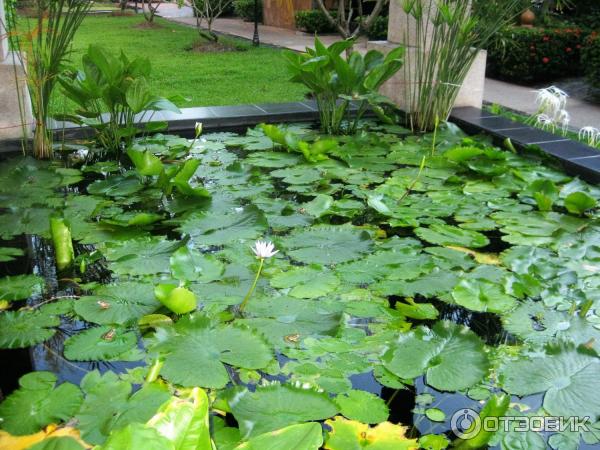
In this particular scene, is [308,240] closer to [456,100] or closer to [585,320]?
[585,320]

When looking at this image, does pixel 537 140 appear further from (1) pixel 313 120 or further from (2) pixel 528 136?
(1) pixel 313 120

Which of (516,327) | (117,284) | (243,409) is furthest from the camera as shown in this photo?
(117,284)

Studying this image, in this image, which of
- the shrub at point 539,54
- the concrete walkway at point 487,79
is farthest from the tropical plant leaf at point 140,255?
the shrub at point 539,54

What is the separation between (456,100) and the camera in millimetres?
4508

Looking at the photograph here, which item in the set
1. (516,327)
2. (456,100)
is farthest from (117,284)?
(456,100)

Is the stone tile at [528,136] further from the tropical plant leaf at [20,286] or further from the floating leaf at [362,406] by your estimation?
the tropical plant leaf at [20,286]

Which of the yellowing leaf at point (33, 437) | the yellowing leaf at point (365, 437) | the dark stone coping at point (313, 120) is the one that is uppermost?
the dark stone coping at point (313, 120)

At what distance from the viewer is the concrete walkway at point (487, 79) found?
5859mm

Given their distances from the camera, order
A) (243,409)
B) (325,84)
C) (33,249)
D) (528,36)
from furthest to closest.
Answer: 1. (528,36)
2. (325,84)
3. (33,249)
4. (243,409)

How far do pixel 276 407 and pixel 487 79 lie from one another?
7.30m

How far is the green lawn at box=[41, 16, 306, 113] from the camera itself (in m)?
5.83

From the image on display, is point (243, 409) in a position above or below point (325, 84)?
below

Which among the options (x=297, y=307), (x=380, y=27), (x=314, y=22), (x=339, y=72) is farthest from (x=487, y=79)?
(x=297, y=307)

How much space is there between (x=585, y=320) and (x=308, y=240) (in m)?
0.99
